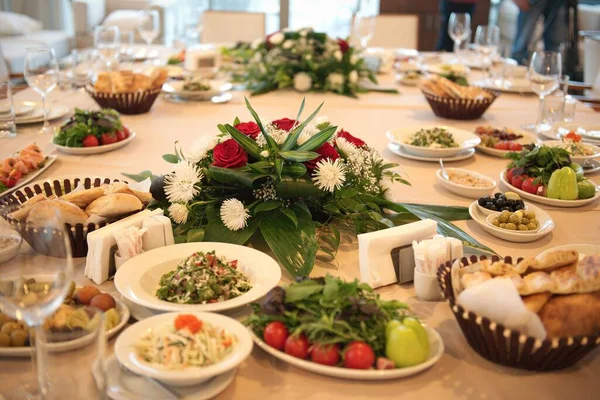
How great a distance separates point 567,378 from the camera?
39.0 inches

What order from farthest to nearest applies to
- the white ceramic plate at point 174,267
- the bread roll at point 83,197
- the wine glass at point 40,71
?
the wine glass at point 40,71 → the bread roll at point 83,197 → the white ceramic plate at point 174,267

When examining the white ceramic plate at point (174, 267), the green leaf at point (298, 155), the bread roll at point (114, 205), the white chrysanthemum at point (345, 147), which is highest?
the green leaf at point (298, 155)

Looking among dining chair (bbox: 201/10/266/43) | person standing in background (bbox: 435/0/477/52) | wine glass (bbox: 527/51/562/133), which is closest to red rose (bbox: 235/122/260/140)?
wine glass (bbox: 527/51/562/133)

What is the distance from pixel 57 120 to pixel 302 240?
1.48 metres

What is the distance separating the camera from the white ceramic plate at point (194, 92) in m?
2.79

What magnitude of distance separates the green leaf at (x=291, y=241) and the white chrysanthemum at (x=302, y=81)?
64.9 inches

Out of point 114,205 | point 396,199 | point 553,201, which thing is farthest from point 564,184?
point 114,205

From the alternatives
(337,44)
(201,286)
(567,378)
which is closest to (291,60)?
(337,44)

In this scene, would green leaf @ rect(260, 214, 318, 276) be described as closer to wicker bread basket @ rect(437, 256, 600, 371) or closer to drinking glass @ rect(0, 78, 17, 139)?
wicker bread basket @ rect(437, 256, 600, 371)

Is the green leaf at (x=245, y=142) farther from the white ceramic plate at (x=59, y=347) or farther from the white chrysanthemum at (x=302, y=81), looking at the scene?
the white chrysanthemum at (x=302, y=81)

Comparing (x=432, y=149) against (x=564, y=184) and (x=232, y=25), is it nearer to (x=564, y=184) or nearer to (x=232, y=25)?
(x=564, y=184)

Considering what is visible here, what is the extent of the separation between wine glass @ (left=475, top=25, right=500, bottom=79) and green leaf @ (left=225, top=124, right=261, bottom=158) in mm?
2447

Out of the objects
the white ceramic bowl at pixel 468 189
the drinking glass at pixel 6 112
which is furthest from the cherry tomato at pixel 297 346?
the drinking glass at pixel 6 112

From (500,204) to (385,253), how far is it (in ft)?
1.50
